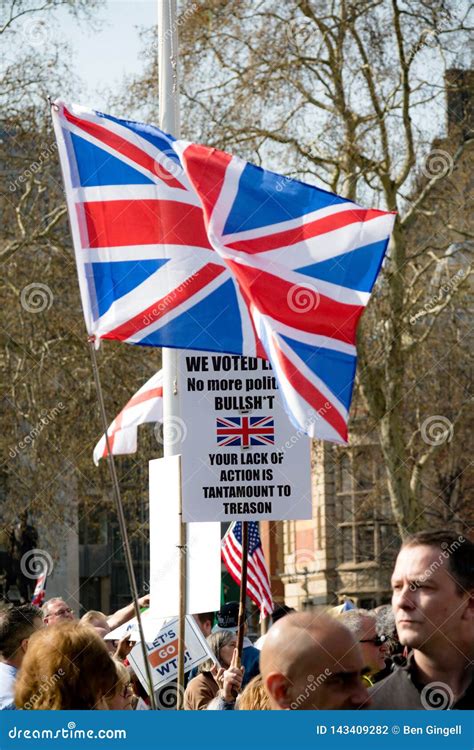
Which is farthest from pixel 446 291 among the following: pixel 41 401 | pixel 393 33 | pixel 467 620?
pixel 467 620

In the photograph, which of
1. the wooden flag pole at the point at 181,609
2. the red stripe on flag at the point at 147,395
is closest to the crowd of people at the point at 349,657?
the wooden flag pole at the point at 181,609

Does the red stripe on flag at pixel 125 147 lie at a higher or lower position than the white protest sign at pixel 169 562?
higher

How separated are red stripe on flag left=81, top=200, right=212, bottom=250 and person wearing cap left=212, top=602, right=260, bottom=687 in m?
2.21

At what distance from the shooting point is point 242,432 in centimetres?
827

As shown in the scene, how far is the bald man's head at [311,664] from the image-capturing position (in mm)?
3838

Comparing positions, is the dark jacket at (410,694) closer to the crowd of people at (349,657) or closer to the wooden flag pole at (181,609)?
the crowd of people at (349,657)

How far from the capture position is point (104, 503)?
98.1 ft

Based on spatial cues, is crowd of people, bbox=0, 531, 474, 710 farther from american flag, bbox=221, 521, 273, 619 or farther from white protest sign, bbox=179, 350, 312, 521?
american flag, bbox=221, 521, 273, 619

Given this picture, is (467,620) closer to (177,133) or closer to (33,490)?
(177,133)

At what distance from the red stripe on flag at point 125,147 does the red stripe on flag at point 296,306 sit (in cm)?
84

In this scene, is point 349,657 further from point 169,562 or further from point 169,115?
point 169,115

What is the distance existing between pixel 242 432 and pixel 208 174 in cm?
140

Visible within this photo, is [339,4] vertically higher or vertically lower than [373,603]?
higher

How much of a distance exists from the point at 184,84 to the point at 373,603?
2674 centimetres
